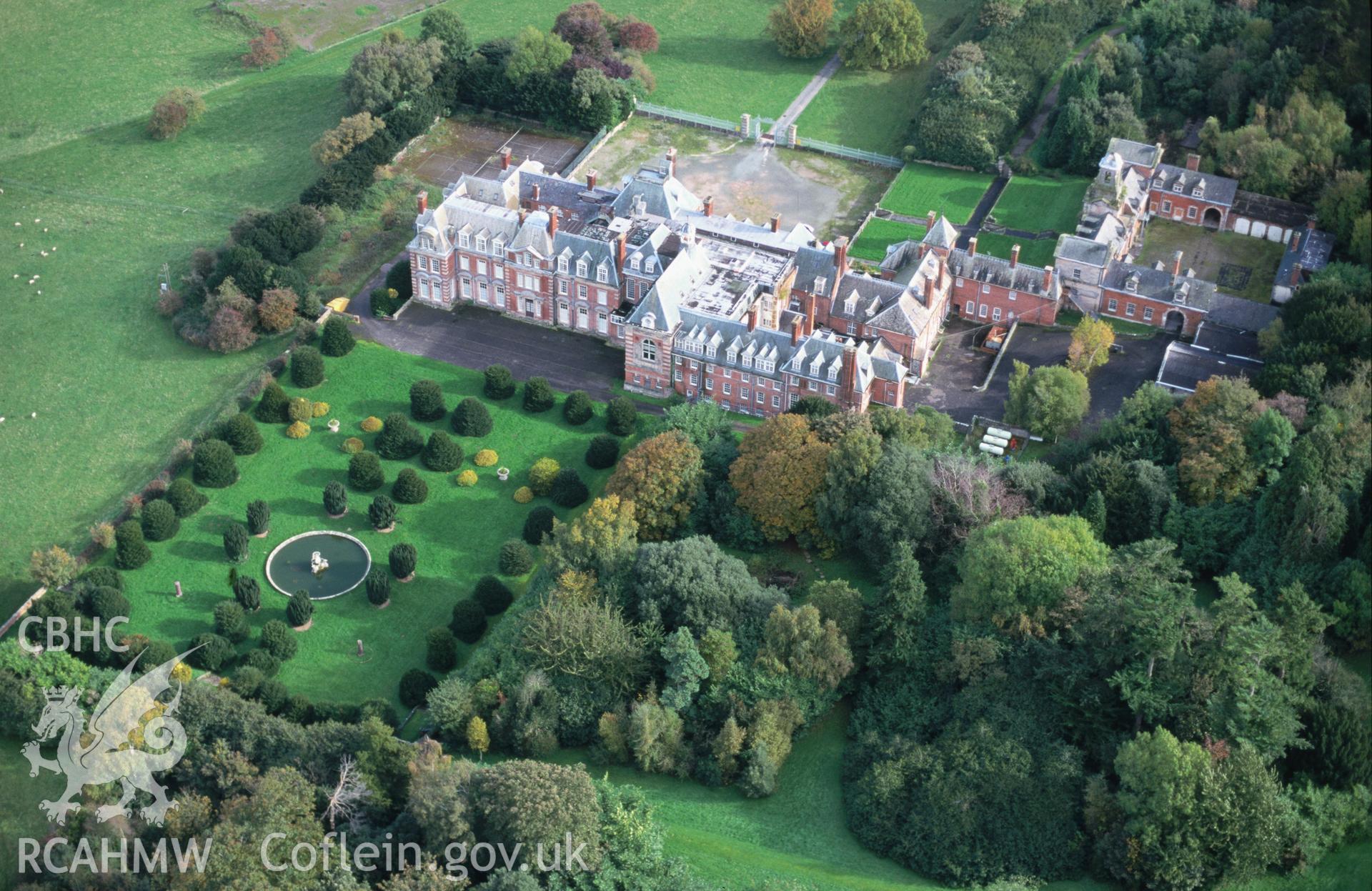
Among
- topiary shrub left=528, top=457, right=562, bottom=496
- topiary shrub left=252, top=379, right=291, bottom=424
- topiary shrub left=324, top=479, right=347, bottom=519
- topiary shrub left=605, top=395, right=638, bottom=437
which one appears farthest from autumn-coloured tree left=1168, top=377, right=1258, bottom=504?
topiary shrub left=252, top=379, right=291, bottom=424

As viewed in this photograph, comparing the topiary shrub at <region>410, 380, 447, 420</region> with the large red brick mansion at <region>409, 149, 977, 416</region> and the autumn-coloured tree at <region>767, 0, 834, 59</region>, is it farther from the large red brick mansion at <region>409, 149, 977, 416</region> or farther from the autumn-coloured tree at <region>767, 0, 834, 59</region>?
the autumn-coloured tree at <region>767, 0, 834, 59</region>

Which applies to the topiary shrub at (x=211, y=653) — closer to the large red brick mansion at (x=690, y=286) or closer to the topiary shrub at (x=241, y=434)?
the topiary shrub at (x=241, y=434)

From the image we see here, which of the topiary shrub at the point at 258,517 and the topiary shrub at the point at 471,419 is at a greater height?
the topiary shrub at the point at 471,419

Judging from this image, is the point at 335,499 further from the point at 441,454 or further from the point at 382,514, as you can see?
the point at 441,454

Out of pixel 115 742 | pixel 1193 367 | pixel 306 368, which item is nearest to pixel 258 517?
pixel 306 368

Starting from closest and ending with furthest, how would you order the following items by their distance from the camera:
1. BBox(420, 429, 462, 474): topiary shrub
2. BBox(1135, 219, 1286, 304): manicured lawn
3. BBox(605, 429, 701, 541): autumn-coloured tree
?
1. BBox(605, 429, 701, 541): autumn-coloured tree
2. BBox(420, 429, 462, 474): topiary shrub
3. BBox(1135, 219, 1286, 304): manicured lawn

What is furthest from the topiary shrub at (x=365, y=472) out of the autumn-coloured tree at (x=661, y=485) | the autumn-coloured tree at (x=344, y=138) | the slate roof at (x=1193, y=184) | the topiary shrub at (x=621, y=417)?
the slate roof at (x=1193, y=184)
